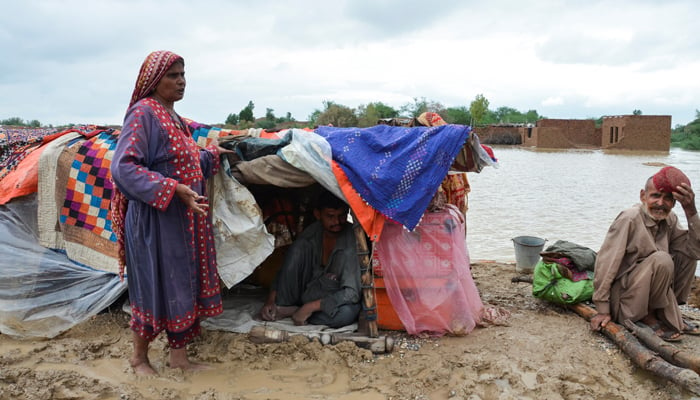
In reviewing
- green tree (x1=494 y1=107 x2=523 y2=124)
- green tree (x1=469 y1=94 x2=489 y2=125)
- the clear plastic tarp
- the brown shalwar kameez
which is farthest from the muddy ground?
green tree (x1=494 y1=107 x2=523 y2=124)

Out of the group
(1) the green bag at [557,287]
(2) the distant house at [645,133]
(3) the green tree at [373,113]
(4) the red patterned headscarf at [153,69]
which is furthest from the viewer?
(3) the green tree at [373,113]

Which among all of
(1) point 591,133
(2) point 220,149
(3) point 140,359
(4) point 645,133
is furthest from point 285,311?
(1) point 591,133

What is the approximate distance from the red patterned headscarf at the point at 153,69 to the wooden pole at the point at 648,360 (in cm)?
333

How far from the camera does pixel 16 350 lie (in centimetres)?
320

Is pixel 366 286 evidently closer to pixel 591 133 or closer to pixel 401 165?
pixel 401 165

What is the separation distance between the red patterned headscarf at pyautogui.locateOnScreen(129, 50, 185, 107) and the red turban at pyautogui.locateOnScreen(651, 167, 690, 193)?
127 inches

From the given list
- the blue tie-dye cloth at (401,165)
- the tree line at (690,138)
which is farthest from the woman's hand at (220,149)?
the tree line at (690,138)

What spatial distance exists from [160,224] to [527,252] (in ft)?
12.9

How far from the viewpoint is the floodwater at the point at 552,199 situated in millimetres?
8828

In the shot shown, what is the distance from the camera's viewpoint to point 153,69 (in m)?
2.66

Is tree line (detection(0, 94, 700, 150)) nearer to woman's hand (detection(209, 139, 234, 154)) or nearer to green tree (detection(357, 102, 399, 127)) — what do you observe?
green tree (detection(357, 102, 399, 127))

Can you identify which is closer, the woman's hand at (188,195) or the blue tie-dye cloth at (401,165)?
the woman's hand at (188,195)

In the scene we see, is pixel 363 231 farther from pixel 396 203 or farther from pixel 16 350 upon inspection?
pixel 16 350

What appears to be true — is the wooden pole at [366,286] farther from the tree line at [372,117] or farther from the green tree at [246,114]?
the green tree at [246,114]
